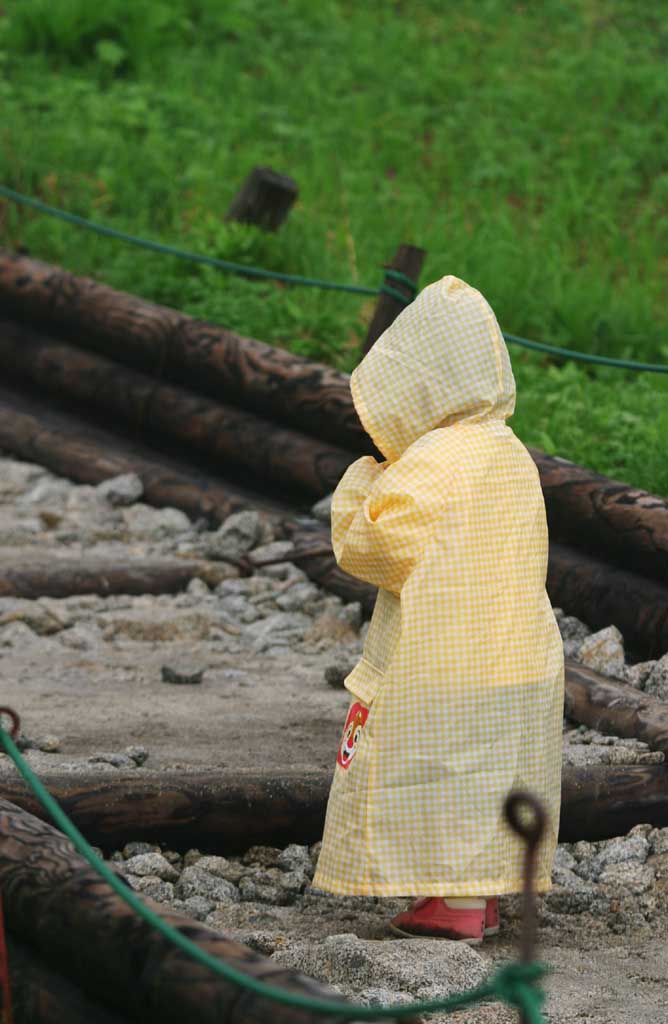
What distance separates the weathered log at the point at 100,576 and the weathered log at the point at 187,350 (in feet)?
2.43

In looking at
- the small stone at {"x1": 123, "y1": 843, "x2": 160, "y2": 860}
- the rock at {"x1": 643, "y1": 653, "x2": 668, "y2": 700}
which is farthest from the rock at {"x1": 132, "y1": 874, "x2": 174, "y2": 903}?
the rock at {"x1": 643, "y1": 653, "x2": 668, "y2": 700}

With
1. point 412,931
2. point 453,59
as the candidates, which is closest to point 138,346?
point 412,931

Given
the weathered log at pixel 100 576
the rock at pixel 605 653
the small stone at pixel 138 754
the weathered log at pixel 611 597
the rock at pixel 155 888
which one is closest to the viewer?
the rock at pixel 155 888

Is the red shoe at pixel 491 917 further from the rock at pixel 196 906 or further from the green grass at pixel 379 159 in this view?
the green grass at pixel 379 159

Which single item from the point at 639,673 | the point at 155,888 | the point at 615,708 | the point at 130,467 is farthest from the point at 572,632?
the point at 130,467

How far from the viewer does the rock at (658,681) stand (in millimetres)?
4281

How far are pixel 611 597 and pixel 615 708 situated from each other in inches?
26.4

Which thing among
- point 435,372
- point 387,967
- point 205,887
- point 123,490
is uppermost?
point 435,372

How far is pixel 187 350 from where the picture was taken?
6.35m

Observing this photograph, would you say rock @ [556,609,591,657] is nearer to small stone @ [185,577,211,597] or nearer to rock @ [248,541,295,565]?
rock @ [248,541,295,565]

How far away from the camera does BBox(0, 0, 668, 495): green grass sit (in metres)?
6.90

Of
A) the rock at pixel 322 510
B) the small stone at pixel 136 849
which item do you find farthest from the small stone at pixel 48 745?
the rock at pixel 322 510

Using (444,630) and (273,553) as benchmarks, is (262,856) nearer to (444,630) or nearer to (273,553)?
(444,630)

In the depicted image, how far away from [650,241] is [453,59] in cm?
300
